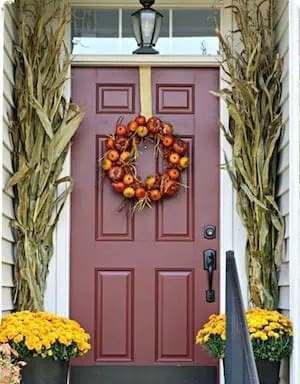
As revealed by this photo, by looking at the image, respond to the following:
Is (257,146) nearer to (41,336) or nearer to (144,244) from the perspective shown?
(144,244)

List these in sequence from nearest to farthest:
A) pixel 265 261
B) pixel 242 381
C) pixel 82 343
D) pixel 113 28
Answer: pixel 242 381
pixel 82 343
pixel 265 261
pixel 113 28

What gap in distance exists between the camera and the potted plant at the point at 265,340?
4.59 meters

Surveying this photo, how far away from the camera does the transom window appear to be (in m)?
5.38

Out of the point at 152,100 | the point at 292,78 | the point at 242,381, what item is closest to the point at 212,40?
the point at 152,100

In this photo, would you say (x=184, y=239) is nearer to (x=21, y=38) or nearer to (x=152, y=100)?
(x=152, y=100)

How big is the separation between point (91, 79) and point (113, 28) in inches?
14.1

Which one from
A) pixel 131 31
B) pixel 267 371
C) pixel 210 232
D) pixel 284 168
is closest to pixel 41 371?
pixel 267 371

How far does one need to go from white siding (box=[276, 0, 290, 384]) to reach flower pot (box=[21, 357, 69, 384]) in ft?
4.25

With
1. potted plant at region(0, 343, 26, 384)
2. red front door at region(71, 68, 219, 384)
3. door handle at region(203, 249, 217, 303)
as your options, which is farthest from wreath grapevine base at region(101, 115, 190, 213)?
potted plant at region(0, 343, 26, 384)

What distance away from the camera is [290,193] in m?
4.68

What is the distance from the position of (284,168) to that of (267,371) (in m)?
1.16

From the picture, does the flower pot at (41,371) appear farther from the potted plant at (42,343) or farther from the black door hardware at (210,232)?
the black door hardware at (210,232)

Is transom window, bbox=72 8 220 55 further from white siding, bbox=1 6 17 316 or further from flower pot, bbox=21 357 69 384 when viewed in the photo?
flower pot, bbox=21 357 69 384

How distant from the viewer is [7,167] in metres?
4.91
